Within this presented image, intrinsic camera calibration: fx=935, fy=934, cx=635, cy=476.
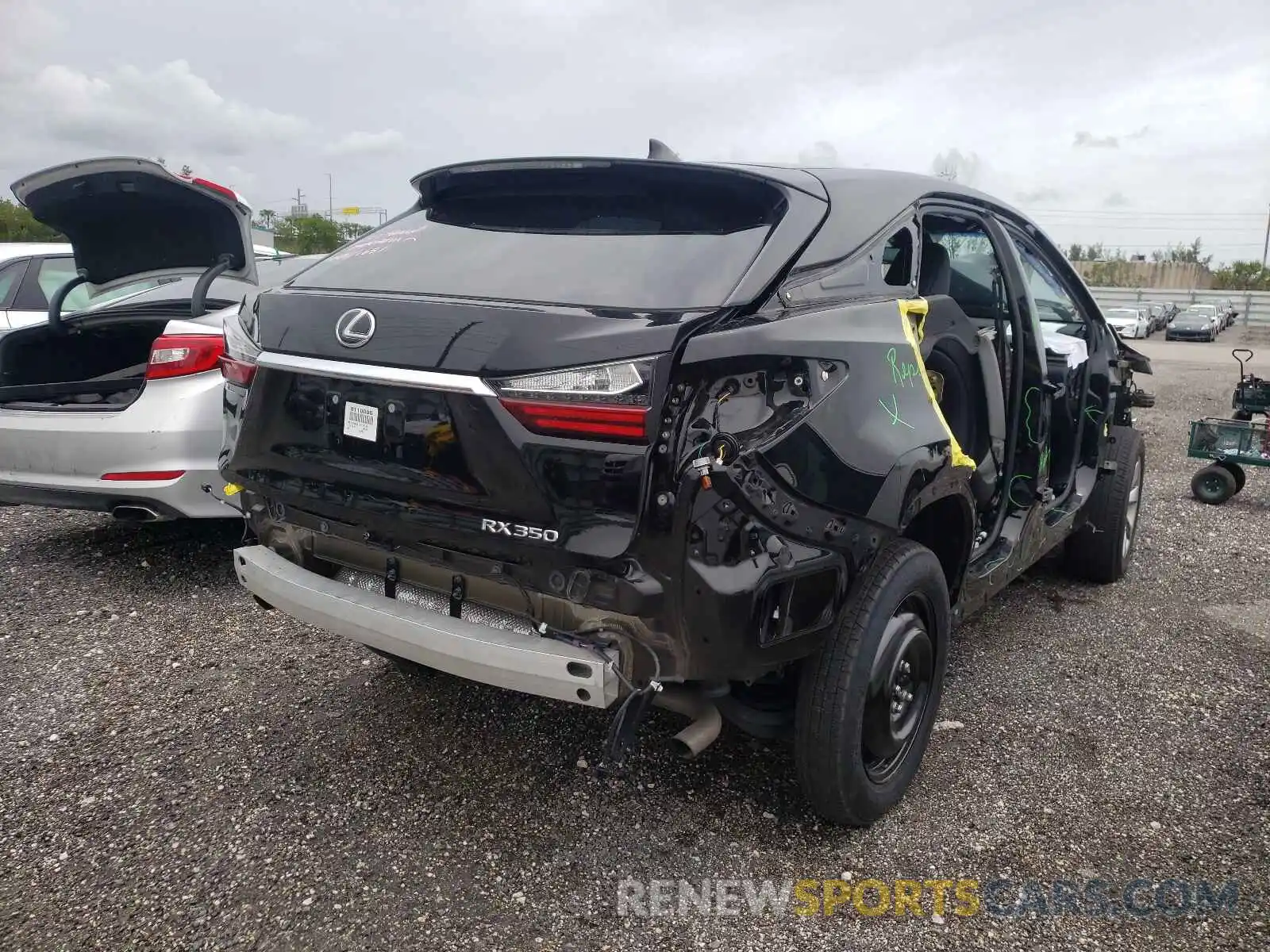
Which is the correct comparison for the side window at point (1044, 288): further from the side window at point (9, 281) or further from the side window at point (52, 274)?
the side window at point (9, 281)

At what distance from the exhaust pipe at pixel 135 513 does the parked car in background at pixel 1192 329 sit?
123 ft

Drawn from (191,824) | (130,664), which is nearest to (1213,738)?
(191,824)

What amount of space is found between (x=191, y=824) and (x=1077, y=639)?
349cm

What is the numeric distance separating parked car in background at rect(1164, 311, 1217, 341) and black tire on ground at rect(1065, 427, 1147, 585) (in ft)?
113

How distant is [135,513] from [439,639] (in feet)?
8.95

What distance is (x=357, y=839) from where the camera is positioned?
2.57 metres

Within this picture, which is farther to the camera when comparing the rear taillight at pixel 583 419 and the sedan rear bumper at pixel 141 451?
the sedan rear bumper at pixel 141 451

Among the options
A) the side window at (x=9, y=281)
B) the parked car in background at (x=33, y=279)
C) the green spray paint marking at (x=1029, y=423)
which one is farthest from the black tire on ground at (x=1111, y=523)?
the side window at (x=9, y=281)

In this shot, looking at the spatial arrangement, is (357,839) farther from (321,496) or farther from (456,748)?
(321,496)

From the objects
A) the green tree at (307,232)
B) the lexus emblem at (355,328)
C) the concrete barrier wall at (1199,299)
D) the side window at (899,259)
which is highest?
the green tree at (307,232)

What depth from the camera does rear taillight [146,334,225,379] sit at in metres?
4.20

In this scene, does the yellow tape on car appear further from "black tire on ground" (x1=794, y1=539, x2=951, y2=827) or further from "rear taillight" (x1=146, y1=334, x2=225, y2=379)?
"rear taillight" (x1=146, y1=334, x2=225, y2=379)

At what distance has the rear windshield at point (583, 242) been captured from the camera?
7.23ft

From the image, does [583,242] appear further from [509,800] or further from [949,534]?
[509,800]
